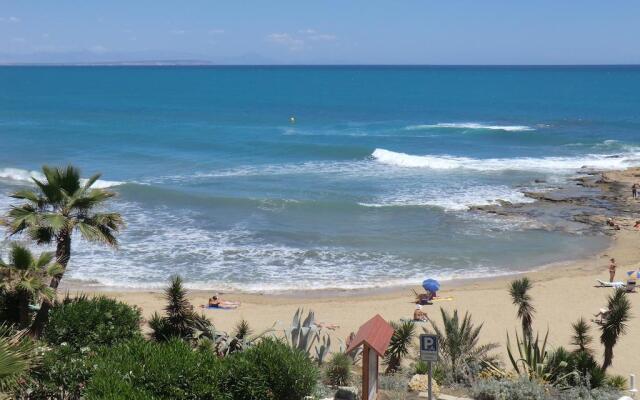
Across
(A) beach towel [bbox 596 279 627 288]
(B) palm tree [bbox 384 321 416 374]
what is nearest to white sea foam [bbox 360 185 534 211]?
(A) beach towel [bbox 596 279 627 288]

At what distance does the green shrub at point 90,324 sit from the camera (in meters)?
12.5

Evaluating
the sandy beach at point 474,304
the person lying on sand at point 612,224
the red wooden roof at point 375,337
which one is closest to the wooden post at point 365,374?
the red wooden roof at point 375,337

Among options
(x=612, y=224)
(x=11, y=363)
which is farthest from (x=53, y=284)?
(x=612, y=224)

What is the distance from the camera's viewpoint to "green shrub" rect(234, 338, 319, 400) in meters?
10.7

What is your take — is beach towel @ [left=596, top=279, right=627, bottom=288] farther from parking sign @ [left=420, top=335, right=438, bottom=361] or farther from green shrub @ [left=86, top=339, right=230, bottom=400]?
green shrub @ [left=86, top=339, right=230, bottom=400]

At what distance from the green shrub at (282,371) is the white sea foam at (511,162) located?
113 ft

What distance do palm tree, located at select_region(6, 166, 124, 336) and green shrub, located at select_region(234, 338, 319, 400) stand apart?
469cm

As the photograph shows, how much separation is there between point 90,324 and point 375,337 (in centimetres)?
473

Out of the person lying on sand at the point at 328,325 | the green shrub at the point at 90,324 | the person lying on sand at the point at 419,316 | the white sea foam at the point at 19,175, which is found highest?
the white sea foam at the point at 19,175

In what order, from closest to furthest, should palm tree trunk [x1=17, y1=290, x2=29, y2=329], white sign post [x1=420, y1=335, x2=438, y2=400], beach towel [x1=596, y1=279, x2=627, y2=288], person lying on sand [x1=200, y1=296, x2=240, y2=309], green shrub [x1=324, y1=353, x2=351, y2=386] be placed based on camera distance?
white sign post [x1=420, y1=335, x2=438, y2=400] → palm tree trunk [x1=17, y1=290, x2=29, y2=329] → green shrub [x1=324, y1=353, x2=351, y2=386] → person lying on sand [x1=200, y1=296, x2=240, y2=309] → beach towel [x1=596, y1=279, x2=627, y2=288]

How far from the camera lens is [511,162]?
4669cm

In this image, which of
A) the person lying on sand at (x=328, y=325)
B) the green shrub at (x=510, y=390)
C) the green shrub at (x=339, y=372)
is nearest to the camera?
the green shrub at (x=510, y=390)

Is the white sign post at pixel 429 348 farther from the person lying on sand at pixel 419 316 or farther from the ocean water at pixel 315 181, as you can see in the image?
the ocean water at pixel 315 181

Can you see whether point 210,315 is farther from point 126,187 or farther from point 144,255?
point 126,187
